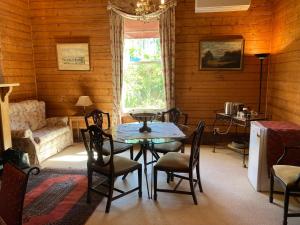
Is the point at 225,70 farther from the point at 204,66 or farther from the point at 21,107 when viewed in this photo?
the point at 21,107

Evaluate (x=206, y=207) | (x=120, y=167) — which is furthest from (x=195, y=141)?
(x=120, y=167)

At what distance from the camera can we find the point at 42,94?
201 inches

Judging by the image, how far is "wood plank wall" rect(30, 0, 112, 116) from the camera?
15.6 ft

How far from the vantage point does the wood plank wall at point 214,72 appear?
175 inches

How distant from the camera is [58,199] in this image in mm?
2717

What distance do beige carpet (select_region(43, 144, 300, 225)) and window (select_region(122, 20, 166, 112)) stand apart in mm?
1936

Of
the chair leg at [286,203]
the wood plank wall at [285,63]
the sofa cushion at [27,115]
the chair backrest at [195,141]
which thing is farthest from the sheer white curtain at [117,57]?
the chair leg at [286,203]

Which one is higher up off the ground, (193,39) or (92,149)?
(193,39)

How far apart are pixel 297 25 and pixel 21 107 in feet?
14.3

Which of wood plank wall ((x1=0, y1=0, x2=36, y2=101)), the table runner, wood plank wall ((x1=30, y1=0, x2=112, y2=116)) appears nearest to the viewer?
the table runner

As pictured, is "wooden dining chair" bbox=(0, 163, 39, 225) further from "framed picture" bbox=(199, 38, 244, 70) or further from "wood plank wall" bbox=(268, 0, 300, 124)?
"framed picture" bbox=(199, 38, 244, 70)

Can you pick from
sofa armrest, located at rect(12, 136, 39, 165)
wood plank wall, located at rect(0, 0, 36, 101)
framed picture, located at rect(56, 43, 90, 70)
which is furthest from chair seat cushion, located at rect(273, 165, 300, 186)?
wood plank wall, located at rect(0, 0, 36, 101)

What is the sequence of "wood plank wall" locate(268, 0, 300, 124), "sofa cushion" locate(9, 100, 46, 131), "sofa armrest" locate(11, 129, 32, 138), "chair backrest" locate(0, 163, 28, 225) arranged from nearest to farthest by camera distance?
"chair backrest" locate(0, 163, 28, 225) → "wood plank wall" locate(268, 0, 300, 124) → "sofa armrest" locate(11, 129, 32, 138) → "sofa cushion" locate(9, 100, 46, 131)

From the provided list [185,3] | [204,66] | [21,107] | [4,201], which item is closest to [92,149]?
[4,201]
